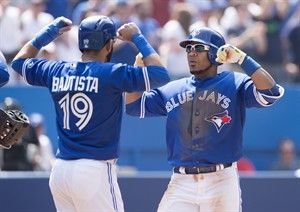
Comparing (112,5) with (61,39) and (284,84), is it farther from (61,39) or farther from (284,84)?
(284,84)

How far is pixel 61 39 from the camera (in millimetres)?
13430

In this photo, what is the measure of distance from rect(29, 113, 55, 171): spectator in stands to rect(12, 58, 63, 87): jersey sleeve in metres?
3.77

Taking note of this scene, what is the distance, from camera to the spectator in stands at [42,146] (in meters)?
11.9

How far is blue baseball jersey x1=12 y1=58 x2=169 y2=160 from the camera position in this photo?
761 centimetres

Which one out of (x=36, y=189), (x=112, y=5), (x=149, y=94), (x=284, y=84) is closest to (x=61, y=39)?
(x=112, y=5)

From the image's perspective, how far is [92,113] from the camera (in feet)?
25.1

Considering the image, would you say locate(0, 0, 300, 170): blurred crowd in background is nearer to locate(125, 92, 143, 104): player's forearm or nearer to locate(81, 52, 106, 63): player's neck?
locate(125, 92, 143, 104): player's forearm

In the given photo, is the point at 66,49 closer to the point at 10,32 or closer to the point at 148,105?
the point at 10,32

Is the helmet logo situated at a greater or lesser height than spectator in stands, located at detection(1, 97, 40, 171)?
greater

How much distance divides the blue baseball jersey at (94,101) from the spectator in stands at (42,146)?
405cm

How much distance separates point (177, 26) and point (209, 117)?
615cm

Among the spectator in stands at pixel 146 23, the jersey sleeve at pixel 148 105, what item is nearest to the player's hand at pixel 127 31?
the jersey sleeve at pixel 148 105

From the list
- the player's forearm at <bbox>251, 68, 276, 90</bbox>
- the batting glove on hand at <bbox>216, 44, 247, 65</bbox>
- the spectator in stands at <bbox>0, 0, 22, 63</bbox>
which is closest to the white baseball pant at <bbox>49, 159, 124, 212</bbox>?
the batting glove on hand at <bbox>216, 44, 247, 65</bbox>

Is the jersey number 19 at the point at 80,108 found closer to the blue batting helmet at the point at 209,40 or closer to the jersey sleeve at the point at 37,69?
the jersey sleeve at the point at 37,69
